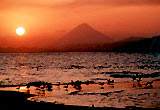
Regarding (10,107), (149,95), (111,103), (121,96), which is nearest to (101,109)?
(111,103)

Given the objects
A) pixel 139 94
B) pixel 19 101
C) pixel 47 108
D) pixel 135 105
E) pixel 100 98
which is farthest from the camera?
pixel 139 94

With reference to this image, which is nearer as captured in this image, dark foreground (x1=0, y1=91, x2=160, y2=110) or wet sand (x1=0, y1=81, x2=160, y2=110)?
dark foreground (x1=0, y1=91, x2=160, y2=110)

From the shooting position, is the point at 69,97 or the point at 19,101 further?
the point at 69,97

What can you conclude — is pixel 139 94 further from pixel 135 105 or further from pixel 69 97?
pixel 69 97

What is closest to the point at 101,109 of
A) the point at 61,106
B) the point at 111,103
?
the point at 61,106

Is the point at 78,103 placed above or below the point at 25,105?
below

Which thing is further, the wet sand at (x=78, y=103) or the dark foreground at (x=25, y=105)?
the wet sand at (x=78, y=103)

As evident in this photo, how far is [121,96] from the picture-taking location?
3338 cm

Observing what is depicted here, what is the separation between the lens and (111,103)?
95.2 ft

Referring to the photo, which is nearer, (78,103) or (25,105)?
(25,105)

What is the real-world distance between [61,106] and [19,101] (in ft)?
16.9

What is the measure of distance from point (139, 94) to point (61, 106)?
15423 mm

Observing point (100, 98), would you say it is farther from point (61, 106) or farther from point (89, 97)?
point (61, 106)

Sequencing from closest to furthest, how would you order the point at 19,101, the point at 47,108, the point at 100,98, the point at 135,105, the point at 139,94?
the point at 47,108 < the point at 19,101 < the point at 135,105 < the point at 100,98 < the point at 139,94
